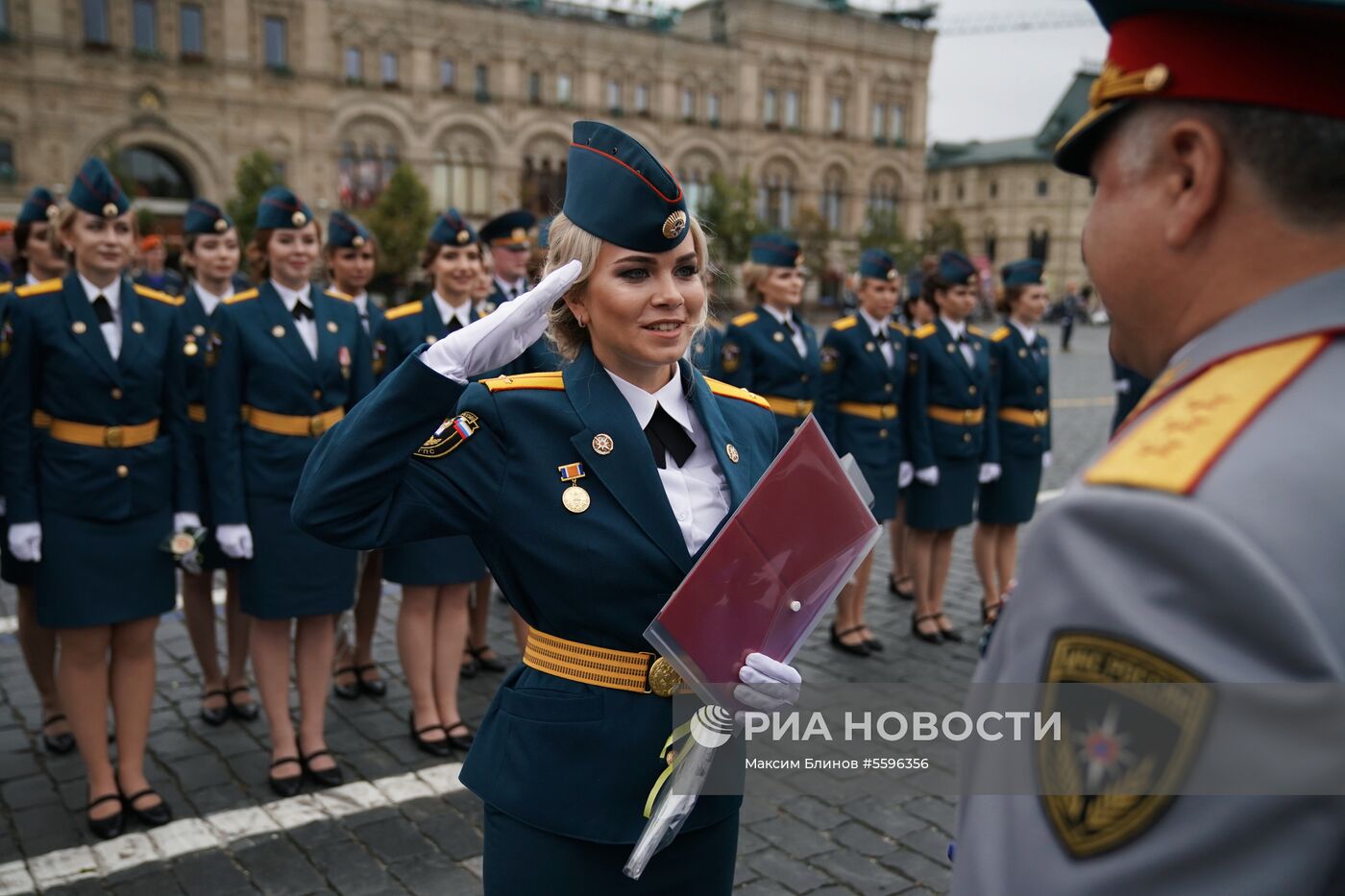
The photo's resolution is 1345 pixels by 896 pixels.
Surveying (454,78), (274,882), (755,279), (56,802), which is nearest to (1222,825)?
(274,882)

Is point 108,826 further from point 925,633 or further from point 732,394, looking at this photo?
point 925,633

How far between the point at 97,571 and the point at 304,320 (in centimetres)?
145

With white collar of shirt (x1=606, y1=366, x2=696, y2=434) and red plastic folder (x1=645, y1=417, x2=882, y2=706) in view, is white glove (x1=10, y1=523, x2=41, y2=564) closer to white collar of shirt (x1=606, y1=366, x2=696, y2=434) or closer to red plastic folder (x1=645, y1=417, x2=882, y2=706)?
white collar of shirt (x1=606, y1=366, x2=696, y2=434)

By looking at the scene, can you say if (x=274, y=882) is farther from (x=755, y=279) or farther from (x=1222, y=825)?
(x=755, y=279)

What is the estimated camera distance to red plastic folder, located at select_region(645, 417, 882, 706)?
1973 mm

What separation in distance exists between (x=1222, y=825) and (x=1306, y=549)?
0.23 meters

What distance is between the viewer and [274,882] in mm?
3744

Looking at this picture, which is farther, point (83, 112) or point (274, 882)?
point (83, 112)

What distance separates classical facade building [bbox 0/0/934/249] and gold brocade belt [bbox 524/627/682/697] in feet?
134

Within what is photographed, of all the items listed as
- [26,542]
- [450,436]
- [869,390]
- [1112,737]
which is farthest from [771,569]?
[869,390]

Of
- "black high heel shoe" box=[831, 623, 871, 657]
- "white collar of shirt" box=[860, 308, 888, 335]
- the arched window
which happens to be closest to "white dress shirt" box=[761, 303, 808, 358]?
"white collar of shirt" box=[860, 308, 888, 335]

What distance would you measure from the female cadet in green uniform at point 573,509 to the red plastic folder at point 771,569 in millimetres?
133

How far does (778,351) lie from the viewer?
662 centimetres

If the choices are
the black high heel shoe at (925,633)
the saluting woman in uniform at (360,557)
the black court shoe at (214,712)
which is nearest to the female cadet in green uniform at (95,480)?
the black court shoe at (214,712)
